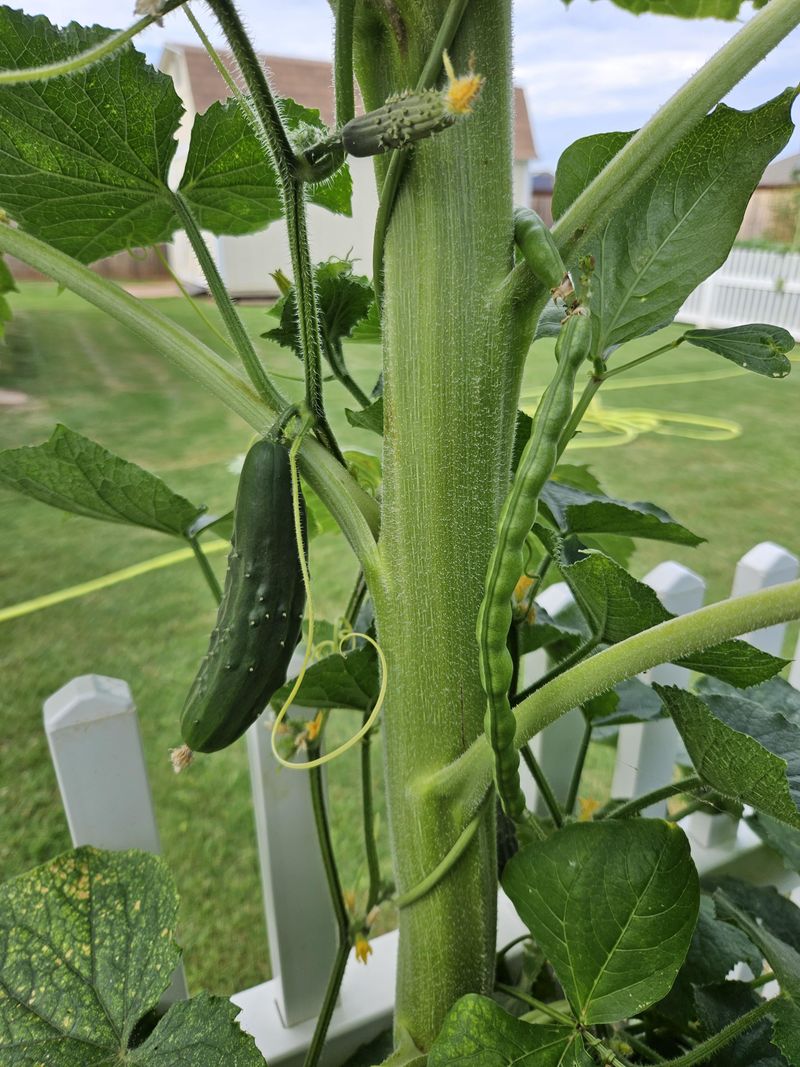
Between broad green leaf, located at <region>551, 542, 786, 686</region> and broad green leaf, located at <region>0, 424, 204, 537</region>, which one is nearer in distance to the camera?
broad green leaf, located at <region>551, 542, 786, 686</region>

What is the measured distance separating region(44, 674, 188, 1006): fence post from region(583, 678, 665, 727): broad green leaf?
0.40m

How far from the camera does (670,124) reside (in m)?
0.36

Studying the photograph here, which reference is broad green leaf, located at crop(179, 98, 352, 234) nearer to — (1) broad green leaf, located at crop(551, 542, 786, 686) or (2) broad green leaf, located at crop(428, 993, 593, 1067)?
(1) broad green leaf, located at crop(551, 542, 786, 686)

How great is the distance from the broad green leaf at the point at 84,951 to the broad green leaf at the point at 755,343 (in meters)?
0.51

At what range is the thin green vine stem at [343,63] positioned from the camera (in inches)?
13.7

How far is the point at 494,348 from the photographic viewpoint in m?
0.40

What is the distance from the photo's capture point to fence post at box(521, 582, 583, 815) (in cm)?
97

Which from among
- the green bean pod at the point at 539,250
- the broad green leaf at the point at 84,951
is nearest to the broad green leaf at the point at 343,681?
the broad green leaf at the point at 84,951

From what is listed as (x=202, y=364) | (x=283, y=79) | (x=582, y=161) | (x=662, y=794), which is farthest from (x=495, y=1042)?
(x=283, y=79)

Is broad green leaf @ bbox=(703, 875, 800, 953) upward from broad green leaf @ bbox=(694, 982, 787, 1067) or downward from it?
downward

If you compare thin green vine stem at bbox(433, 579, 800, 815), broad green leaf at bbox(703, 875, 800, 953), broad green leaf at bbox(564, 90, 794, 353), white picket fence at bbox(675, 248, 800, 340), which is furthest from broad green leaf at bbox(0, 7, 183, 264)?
white picket fence at bbox(675, 248, 800, 340)

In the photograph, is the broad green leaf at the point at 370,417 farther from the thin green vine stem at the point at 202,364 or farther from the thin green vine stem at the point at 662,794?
the thin green vine stem at the point at 662,794

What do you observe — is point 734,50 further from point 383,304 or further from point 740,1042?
point 740,1042

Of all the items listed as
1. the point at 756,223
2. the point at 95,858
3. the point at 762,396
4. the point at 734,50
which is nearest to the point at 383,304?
the point at 734,50
